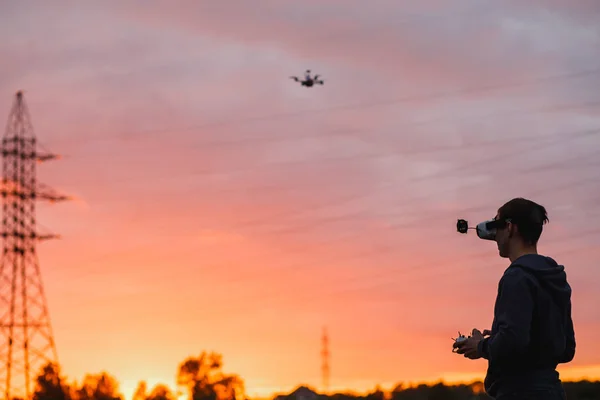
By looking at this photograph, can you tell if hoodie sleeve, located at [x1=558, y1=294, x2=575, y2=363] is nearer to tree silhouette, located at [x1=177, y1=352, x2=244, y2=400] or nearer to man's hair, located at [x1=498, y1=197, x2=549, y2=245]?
man's hair, located at [x1=498, y1=197, x2=549, y2=245]

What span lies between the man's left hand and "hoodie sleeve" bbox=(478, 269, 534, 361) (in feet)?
0.48

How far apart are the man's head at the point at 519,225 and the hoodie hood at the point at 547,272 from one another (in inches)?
5.4

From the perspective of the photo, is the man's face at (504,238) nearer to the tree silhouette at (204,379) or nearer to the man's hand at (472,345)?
the man's hand at (472,345)

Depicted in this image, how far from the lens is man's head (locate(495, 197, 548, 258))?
1052 centimetres

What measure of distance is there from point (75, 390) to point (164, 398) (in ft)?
66.1

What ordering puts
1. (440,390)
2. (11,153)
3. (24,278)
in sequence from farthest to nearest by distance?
1. (440,390)
2. (11,153)
3. (24,278)

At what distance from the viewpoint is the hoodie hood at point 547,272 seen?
410 inches

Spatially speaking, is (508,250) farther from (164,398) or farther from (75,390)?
(164,398)

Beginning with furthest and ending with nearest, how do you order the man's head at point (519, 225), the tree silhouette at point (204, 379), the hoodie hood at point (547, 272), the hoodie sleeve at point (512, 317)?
the tree silhouette at point (204, 379) < the man's head at point (519, 225) < the hoodie hood at point (547, 272) < the hoodie sleeve at point (512, 317)

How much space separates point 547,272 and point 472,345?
0.91 metres

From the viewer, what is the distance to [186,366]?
184625 mm

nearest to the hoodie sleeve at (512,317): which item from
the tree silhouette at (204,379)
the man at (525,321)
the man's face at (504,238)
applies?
the man at (525,321)

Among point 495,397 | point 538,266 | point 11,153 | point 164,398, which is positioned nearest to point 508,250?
point 538,266

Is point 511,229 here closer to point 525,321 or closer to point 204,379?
point 525,321
